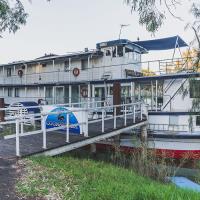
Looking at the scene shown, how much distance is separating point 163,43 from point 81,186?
17.5 m

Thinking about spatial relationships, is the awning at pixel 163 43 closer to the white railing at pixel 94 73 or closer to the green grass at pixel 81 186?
the white railing at pixel 94 73

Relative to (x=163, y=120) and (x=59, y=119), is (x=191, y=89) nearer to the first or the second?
(x=59, y=119)

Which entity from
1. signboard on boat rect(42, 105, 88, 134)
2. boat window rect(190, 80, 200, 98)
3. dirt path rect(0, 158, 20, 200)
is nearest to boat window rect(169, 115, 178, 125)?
signboard on boat rect(42, 105, 88, 134)

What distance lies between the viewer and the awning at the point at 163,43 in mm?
21750

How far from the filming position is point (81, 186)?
21.1 ft

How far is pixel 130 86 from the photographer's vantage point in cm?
2194

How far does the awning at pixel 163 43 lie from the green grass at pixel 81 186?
15.6m

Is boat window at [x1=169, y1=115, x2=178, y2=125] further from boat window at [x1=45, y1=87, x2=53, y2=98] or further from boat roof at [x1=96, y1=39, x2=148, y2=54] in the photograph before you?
boat window at [x1=45, y1=87, x2=53, y2=98]

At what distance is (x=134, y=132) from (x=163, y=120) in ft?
5.77

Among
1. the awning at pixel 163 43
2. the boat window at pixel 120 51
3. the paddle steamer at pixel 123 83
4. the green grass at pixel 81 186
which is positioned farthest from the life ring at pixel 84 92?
the green grass at pixel 81 186

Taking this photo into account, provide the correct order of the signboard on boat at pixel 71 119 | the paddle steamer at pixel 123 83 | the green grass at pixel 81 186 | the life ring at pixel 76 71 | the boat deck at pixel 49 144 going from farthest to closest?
the life ring at pixel 76 71, the paddle steamer at pixel 123 83, the signboard on boat at pixel 71 119, the boat deck at pixel 49 144, the green grass at pixel 81 186

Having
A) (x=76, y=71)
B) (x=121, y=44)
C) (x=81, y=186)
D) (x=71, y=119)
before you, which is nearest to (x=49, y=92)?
(x=76, y=71)

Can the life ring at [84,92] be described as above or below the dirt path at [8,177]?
above

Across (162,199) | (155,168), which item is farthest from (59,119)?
(162,199)
